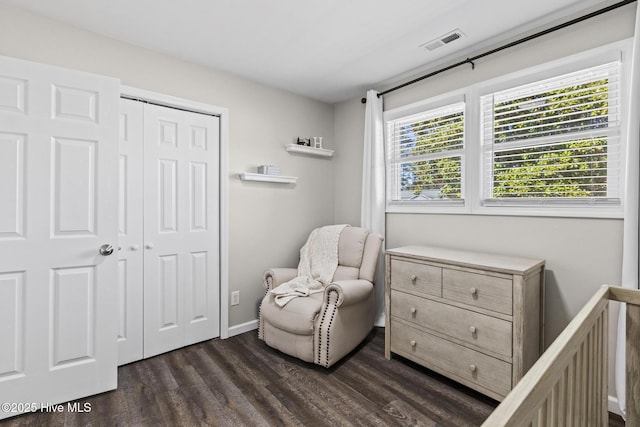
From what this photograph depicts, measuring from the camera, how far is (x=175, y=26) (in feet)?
7.27

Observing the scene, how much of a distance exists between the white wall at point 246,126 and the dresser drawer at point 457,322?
1441mm

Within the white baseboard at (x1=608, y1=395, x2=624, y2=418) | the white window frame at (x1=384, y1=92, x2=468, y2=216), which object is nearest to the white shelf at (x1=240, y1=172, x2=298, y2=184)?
the white window frame at (x1=384, y1=92, x2=468, y2=216)

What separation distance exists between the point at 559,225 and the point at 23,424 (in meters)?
3.45

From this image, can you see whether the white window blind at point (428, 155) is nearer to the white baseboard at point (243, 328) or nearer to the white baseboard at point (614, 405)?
the white baseboard at point (614, 405)

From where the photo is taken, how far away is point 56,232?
6.24 ft

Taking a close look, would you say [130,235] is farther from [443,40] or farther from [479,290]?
[443,40]

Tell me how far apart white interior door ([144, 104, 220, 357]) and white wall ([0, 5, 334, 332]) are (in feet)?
0.60

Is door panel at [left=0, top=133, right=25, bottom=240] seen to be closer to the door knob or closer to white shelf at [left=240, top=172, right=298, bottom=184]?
the door knob

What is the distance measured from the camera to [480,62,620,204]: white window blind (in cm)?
194

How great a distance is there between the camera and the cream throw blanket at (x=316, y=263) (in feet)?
9.06

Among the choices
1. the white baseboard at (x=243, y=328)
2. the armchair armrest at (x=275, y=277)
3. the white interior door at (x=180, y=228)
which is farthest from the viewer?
the white baseboard at (x=243, y=328)

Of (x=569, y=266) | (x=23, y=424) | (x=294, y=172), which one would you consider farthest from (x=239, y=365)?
(x=569, y=266)

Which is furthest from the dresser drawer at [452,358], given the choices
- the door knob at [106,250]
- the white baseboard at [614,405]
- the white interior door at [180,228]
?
the door knob at [106,250]

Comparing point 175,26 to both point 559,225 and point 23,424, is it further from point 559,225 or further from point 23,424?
point 559,225
